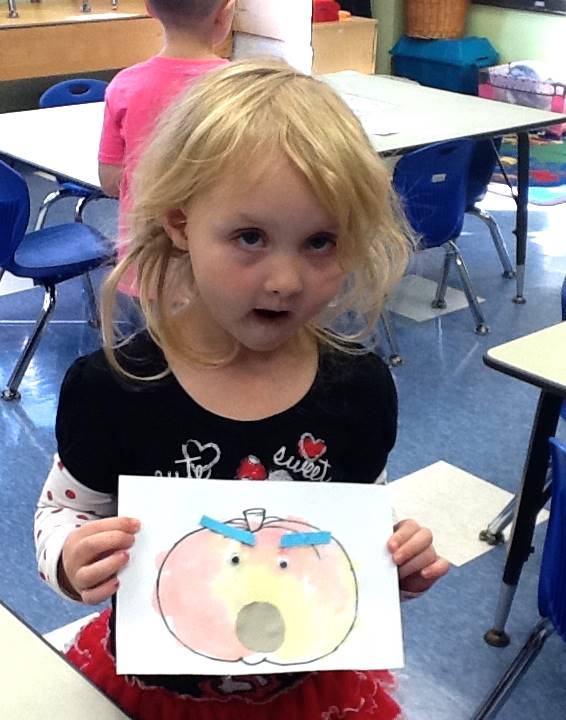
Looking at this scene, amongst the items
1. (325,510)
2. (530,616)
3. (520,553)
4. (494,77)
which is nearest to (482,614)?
(530,616)

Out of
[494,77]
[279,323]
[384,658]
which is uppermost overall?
[279,323]

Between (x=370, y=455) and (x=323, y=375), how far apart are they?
3.6 inches

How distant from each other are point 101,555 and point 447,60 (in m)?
5.77

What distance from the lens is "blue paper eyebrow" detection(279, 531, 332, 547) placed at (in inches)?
Result: 30.9

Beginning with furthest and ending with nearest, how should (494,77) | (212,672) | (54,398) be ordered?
1. (494,77)
2. (54,398)
3. (212,672)

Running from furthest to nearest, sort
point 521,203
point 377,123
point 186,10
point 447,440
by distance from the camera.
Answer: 1. point 521,203
2. point 377,123
3. point 447,440
4. point 186,10

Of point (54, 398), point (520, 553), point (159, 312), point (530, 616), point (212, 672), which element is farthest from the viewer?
A: point (54, 398)

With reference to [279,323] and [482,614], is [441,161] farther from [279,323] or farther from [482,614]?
[279,323]

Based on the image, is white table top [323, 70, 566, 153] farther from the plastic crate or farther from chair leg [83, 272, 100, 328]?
the plastic crate

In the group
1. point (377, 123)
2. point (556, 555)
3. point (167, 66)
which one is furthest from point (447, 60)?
point (556, 555)

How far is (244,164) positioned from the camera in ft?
2.51

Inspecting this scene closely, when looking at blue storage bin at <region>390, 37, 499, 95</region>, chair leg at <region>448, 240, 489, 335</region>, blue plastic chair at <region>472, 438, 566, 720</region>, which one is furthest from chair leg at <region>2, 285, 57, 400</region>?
blue storage bin at <region>390, 37, 499, 95</region>

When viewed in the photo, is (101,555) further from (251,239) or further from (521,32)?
(521,32)

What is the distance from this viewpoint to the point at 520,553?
1.73 meters
